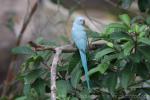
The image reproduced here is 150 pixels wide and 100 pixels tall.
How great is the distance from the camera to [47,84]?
2363 millimetres

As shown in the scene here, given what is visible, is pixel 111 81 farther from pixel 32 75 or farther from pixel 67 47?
pixel 32 75

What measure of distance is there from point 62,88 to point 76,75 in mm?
98

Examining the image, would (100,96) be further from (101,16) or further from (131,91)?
(101,16)

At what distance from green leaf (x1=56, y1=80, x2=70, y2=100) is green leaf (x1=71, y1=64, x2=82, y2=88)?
0.12 ft

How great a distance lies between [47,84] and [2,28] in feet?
11.0

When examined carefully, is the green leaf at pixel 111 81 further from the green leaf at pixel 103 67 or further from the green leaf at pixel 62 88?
the green leaf at pixel 62 88

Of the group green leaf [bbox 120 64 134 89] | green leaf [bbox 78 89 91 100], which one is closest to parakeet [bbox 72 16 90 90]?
green leaf [bbox 78 89 91 100]

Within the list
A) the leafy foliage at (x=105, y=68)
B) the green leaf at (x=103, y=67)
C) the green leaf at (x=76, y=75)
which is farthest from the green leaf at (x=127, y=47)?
the green leaf at (x=76, y=75)

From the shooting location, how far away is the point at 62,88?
2.15 meters

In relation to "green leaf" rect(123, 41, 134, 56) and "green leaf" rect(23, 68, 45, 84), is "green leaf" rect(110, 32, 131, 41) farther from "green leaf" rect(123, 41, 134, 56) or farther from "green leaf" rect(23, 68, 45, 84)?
"green leaf" rect(23, 68, 45, 84)

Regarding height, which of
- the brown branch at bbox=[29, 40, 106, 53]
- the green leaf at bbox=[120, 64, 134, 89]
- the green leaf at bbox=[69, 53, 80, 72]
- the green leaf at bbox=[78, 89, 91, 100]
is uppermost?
the brown branch at bbox=[29, 40, 106, 53]

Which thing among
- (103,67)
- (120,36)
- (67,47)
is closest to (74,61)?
(67,47)

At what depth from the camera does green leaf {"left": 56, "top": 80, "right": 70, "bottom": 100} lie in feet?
6.98

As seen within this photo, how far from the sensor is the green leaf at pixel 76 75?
7.09ft
